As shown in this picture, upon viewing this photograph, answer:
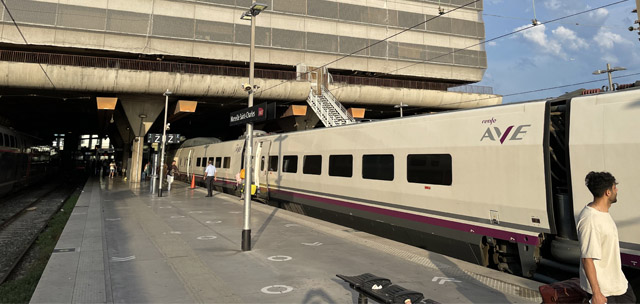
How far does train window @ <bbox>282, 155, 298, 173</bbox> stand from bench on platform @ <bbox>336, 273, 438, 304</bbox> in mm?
9872

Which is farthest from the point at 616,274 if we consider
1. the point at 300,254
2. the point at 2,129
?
the point at 2,129

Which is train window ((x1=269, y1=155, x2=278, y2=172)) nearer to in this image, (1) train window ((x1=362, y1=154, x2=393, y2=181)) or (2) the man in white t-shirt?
(1) train window ((x1=362, y1=154, x2=393, y2=181))

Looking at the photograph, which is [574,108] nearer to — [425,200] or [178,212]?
[425,200]

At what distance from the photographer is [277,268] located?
5.82m

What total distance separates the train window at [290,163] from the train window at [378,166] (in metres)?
4.20

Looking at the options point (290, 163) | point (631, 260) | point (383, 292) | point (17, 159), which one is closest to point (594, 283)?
point (383, 292)

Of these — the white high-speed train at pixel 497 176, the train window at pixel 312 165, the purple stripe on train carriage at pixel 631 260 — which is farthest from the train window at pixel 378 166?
the purple stripe on train carriage at pixel 631 260

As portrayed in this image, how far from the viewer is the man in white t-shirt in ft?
8.70

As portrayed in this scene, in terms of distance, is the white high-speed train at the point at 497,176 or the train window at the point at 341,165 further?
the train window at the point at 341,165

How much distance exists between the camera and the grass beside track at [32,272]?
17.7 feet

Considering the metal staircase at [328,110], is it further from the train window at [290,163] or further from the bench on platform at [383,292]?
the bench on platform at [383,292]

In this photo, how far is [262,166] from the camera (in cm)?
1636

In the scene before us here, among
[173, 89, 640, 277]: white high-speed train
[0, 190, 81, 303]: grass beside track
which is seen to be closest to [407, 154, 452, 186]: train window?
→ [173, 89, 640, 277]: white high-speed train

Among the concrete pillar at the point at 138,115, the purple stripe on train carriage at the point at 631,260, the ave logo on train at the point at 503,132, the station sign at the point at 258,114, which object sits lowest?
the purple stripe on train carriage at the point at 631,260
